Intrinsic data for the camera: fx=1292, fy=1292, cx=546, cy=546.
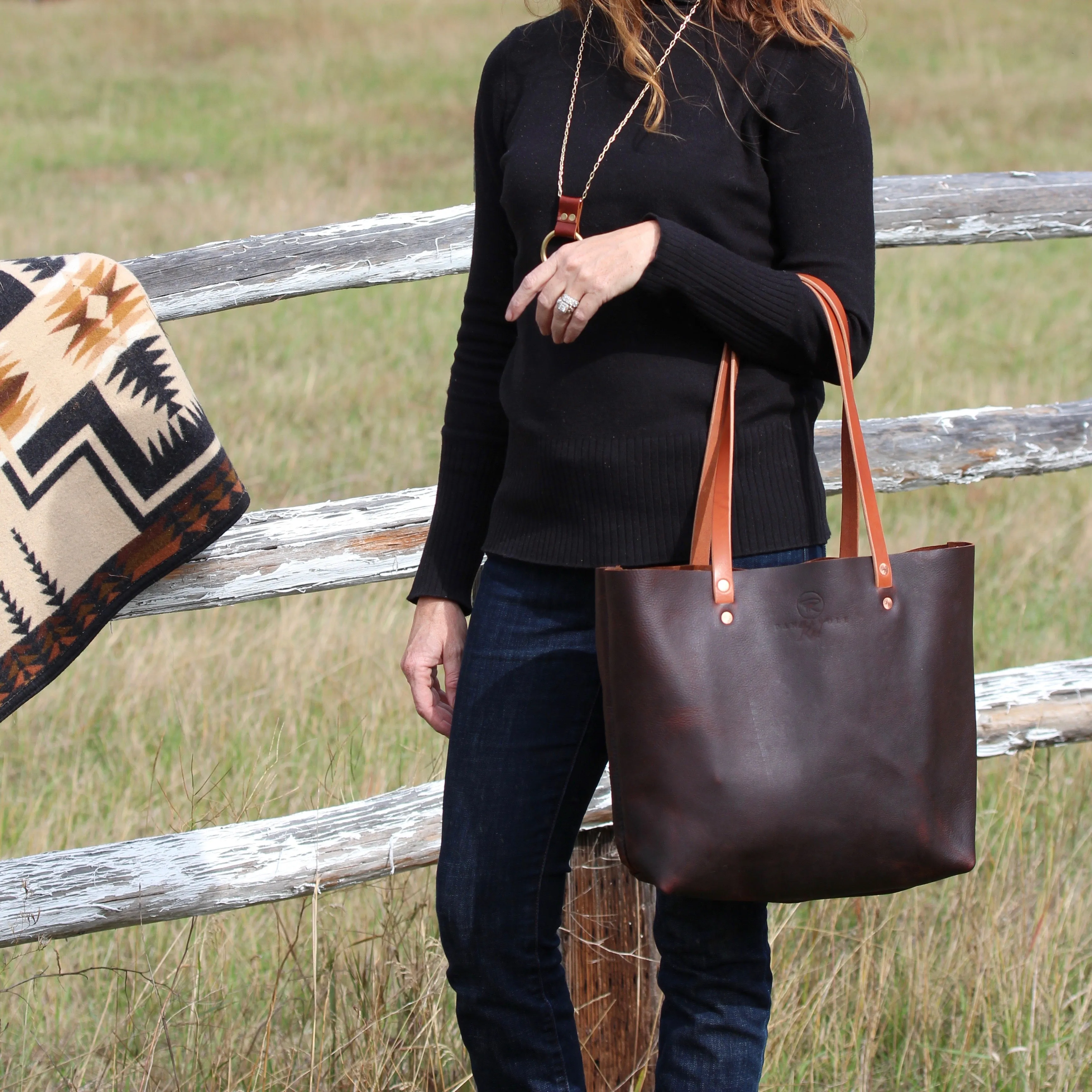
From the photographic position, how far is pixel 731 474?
4.36 ft

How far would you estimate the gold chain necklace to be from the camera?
56.1 inches

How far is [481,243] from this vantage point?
1.65 m

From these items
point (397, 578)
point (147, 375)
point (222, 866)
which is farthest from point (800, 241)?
point (222, 866)

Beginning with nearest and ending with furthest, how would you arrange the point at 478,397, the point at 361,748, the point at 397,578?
1. the point at 478,397
2. the point at 397,578
3. the point at 361,748

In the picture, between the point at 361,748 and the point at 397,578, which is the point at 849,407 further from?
the point at 361,748

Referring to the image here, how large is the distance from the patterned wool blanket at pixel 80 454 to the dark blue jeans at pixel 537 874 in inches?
23.1

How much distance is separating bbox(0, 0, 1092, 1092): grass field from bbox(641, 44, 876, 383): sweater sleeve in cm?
19

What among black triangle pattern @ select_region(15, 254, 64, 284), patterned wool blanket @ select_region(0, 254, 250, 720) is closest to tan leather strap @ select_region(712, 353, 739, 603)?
patterned wool blanket @ select_region(0, 254, 250, 720)

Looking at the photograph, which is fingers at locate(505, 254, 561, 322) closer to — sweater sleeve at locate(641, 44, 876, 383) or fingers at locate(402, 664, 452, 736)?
sweater sleeve at locate(641, 44, 876, 383)

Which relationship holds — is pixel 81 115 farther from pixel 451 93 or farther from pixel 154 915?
pixel 154 915

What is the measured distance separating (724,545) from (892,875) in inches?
15.4

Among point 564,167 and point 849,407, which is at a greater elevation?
point 564,167

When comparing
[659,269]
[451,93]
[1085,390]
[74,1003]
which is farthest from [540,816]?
[451,93]

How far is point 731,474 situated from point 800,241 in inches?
11.4
